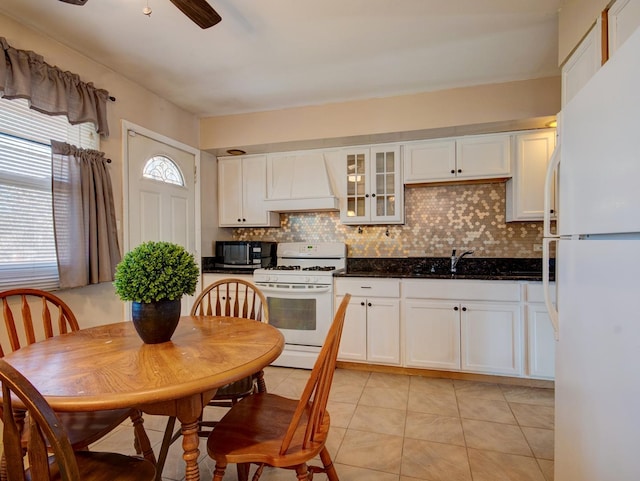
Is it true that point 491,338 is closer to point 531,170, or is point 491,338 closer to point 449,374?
point 449,374

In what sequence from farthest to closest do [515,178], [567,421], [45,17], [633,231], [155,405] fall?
1. [515,178]
2. [45,17]
3. [567,421]
4. [155,405]
5. [633,231]

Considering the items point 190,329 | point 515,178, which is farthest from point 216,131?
point 515,178

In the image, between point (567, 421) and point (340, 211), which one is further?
point (340, 211)

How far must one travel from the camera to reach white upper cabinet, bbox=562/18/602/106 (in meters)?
1.48

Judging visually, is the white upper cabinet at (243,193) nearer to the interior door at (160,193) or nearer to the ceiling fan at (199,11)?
the interior door at (160,193)

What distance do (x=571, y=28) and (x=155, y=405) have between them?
2.63m

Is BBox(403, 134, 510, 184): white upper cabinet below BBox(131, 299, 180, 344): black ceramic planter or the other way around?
the other way around

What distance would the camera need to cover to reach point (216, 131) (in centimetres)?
351

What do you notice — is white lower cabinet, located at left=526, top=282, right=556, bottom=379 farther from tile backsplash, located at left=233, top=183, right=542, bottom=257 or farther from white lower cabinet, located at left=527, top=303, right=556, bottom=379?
tile backsplash, located at left=233, top=183, right=542, bottom=257

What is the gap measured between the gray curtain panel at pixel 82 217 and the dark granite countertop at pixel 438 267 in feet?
6.27

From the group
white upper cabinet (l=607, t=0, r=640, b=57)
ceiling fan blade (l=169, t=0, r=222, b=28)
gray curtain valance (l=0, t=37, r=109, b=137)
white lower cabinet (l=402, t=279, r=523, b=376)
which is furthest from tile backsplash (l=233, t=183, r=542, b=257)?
ceiling fan blade (l=169, t=0, r=222, b=28)

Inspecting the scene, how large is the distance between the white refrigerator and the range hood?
228cm

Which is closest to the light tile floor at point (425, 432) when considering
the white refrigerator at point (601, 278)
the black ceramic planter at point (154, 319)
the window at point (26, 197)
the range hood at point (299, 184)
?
the white refrigerator at point (601, 278)

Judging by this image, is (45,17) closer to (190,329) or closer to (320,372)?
(190,329)
